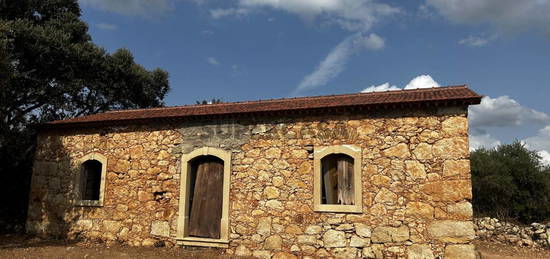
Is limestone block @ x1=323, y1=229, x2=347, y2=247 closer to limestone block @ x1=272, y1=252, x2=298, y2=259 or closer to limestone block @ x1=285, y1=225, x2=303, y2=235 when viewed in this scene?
limestone block @ x1=285, y1=225, x2=303, y2=235

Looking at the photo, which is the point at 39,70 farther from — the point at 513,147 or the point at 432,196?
the point at 513,147

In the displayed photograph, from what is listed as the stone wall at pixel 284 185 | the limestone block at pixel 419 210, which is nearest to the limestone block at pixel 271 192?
the stone wall at pixel 284 185

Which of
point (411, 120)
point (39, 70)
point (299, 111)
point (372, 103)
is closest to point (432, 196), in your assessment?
point (411, 120)

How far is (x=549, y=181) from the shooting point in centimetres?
1305

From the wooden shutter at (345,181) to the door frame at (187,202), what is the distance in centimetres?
248

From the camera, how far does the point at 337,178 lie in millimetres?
8102

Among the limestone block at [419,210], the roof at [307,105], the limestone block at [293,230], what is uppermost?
the roof at [307,105]

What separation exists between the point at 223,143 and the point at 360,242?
3.69 m

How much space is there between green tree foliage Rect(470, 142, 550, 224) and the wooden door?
9081 millimetres

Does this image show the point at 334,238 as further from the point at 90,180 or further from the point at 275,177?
the point at 90,180

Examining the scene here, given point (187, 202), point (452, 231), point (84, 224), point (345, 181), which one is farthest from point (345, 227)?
point (84, 224)

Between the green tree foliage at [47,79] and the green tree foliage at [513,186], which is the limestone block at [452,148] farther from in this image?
the green tree foliage at [47,79]

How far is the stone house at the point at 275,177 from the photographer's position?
24.0ft

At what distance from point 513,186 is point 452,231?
7.70m
